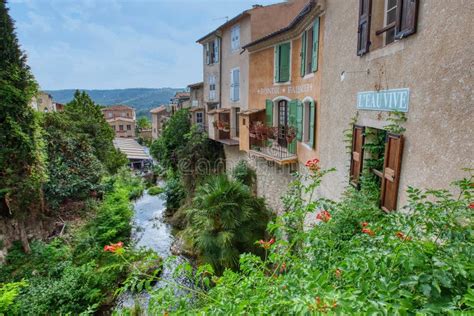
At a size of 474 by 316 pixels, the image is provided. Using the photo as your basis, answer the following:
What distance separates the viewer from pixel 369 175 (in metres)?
5.21

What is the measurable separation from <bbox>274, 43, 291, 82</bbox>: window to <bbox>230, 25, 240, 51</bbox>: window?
4.80 m

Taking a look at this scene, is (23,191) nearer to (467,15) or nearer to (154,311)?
(154,311)

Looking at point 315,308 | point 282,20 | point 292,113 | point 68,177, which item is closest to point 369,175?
point 315,308

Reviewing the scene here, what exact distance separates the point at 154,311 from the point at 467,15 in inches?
183

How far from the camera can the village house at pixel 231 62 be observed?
46.9ft

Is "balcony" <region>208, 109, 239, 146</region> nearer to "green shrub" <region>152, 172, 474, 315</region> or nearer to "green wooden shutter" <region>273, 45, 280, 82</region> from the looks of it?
"green wooden shutter" <region>273, 45, 280, 82</region>

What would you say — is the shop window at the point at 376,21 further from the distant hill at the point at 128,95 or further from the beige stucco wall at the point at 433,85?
the distant hill at the point at 128,95

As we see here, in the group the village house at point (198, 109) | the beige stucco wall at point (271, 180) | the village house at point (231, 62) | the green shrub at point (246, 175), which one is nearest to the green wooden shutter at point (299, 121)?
the beige stucco wall at point (271, 180)

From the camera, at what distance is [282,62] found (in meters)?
11.3

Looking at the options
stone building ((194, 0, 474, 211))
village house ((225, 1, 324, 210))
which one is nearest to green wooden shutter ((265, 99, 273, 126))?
village house ((225, 1, 324, 210))

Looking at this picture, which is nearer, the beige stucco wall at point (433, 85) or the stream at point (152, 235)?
the beige stucco wall at point (433, 85)

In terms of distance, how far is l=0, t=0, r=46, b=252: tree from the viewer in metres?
10.4

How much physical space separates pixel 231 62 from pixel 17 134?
11.2 meters

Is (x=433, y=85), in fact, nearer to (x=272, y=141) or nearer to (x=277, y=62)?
(x=277, y=62)
